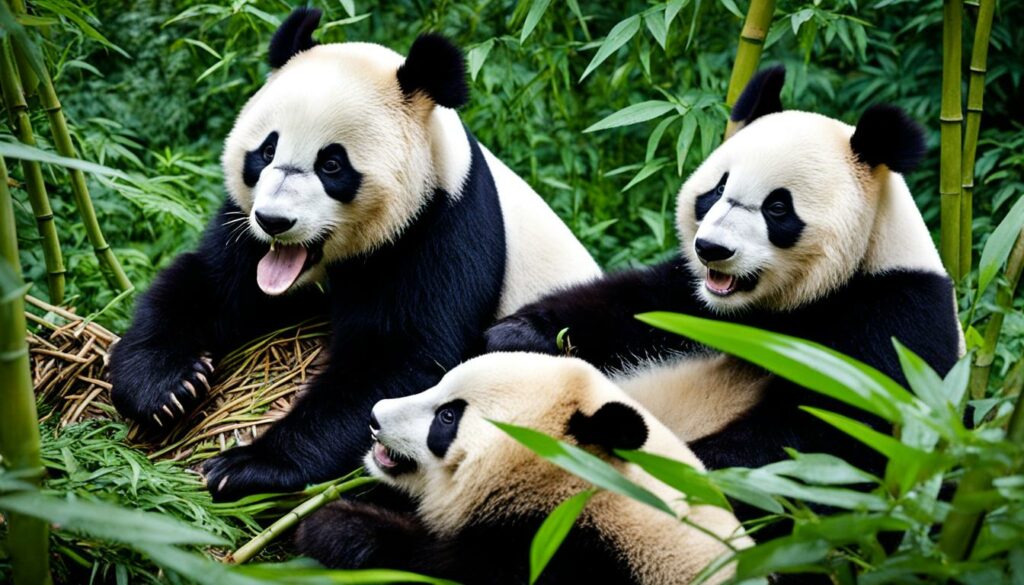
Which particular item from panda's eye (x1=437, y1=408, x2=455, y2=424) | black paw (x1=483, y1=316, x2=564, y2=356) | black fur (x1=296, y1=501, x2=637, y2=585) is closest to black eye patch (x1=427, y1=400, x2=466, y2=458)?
panda's eye (x1=437, y1=408, x2=455, y2=424)

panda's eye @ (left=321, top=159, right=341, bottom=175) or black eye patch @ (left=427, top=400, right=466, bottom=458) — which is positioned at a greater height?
panda's eye @ (left=321, top=159, right=341, bottom=175)

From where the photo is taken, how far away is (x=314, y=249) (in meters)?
3.47

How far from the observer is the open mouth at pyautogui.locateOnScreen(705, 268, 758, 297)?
3256 mm

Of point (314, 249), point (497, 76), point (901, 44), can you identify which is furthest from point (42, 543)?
point (901, 44)

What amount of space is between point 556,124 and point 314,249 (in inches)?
117

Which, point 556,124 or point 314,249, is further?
point 556,124

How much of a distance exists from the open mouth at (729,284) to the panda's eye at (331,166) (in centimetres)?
108

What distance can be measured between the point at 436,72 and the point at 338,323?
31.1 inches

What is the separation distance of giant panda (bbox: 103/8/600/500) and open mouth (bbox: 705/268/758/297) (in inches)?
28.4

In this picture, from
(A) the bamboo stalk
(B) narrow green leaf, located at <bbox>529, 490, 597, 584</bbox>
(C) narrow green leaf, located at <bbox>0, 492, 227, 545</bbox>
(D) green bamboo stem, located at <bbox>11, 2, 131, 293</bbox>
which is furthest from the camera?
(D) green bamboo stem, located at <bbox>11, 2, 131, 293</bbox>

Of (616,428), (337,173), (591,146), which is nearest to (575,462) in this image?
(616,428)

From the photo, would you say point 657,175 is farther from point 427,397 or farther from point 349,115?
point 427,397

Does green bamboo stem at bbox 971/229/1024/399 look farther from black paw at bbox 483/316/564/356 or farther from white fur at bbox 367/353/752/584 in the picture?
black paw at bbox 483/316/564/356

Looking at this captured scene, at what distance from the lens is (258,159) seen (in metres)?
3.43
